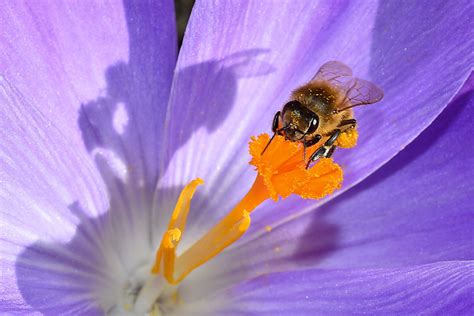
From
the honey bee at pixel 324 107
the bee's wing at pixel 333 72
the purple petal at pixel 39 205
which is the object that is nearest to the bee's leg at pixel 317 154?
the honey bee at pixel 324 107

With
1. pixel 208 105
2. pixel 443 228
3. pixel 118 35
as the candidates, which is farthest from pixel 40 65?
pixel 443 228

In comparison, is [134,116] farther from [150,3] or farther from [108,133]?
[150,3]

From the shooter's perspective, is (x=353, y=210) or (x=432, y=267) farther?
(x=353, y=210)

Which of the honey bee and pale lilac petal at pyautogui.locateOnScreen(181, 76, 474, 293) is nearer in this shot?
the honey bee

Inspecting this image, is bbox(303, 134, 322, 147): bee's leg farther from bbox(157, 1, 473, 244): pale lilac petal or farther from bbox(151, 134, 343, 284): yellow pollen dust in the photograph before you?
bbox(157, 1, 473, 244): pale lilac petal

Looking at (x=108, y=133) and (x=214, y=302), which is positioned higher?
(x=108, y=133)

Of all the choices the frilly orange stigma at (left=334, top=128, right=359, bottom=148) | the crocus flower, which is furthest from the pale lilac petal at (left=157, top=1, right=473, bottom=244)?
the frilly orange stigma at (left=334, top=128, right=359, bottom=148)

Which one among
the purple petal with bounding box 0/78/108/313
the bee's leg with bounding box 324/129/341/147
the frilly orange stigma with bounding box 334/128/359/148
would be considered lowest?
the purple petal with bounding box 0/78/108/313

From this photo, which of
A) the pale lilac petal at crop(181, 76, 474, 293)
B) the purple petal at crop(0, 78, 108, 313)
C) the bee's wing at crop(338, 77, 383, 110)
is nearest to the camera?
the purple petal at crop(0, 78, 108, 313)

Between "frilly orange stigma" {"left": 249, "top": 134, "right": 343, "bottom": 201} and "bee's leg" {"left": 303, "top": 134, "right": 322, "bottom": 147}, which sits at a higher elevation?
"bee's leg" {"left": 303, "top": 134, "right": 322, "bottom": 147}
